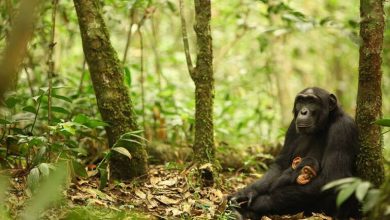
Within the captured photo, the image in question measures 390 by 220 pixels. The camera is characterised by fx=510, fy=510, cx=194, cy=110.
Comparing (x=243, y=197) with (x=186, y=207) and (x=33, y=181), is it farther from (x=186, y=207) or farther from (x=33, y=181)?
(x=33, y=181)

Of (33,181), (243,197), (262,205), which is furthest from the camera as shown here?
(243,197)

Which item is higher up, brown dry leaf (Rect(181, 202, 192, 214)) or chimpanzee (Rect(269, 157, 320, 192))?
chimpanzee (Rect(269, 157, 320, 192))

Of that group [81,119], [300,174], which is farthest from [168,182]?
[300,174]

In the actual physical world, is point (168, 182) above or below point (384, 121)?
below

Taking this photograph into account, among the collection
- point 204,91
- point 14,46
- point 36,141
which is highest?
point 14,46

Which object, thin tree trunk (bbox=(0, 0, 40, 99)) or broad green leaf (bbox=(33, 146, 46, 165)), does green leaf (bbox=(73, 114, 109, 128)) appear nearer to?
broad green leaf (bbox=(33, 146, 46, 165))

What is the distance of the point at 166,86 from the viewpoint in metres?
8.41

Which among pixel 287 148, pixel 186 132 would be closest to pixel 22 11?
pixel 287 148

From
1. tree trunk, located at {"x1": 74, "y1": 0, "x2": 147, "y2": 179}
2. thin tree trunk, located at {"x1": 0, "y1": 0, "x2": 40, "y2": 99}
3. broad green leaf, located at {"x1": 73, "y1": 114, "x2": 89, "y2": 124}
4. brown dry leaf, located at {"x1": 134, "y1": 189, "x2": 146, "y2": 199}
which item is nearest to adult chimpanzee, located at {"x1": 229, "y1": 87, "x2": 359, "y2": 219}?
brown dry leaf, located at {"x1": 134, "y1": 189, "x2": 146, "y2": 199}

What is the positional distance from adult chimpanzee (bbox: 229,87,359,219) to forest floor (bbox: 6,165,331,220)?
143 mm

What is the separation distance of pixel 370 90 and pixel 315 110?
3.09 ft

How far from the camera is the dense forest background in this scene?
16.6 ft

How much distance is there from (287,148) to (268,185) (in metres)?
Result: 0.58

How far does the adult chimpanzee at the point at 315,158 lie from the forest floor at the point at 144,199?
0.14 metres
